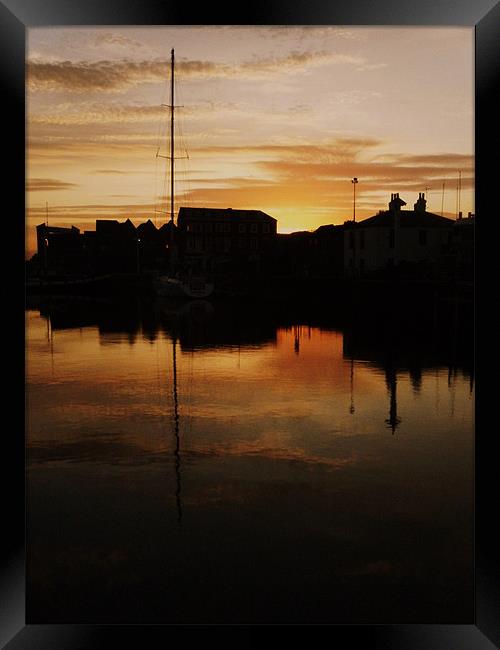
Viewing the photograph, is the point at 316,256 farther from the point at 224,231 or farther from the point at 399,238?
the point at 399,238

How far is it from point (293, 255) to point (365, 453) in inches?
2108

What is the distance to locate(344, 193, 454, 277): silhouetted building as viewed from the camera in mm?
47375

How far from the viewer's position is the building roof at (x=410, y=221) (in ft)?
156

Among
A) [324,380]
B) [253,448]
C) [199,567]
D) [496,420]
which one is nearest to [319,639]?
[496,420]

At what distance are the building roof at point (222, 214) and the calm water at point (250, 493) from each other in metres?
56.8

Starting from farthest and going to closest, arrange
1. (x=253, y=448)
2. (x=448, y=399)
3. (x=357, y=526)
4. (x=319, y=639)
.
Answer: (x=448, y=399)
(x=253, y=448)
(x=357, y=526)
(x=319, y=639)

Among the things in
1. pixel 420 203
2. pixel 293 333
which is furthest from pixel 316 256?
pixel 293 333

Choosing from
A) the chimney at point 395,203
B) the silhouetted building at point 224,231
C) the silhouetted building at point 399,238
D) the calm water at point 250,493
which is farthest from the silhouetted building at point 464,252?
the calm water at point 250,493

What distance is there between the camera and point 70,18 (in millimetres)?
2725

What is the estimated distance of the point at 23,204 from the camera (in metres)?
2.64

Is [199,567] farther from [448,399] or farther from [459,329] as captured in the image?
[459,329]

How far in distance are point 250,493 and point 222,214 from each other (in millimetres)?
64859

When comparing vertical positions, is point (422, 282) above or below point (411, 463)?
above

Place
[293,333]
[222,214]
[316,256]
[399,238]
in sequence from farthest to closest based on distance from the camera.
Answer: [222,214] < [316,256] < [399,238] < [293,333]
